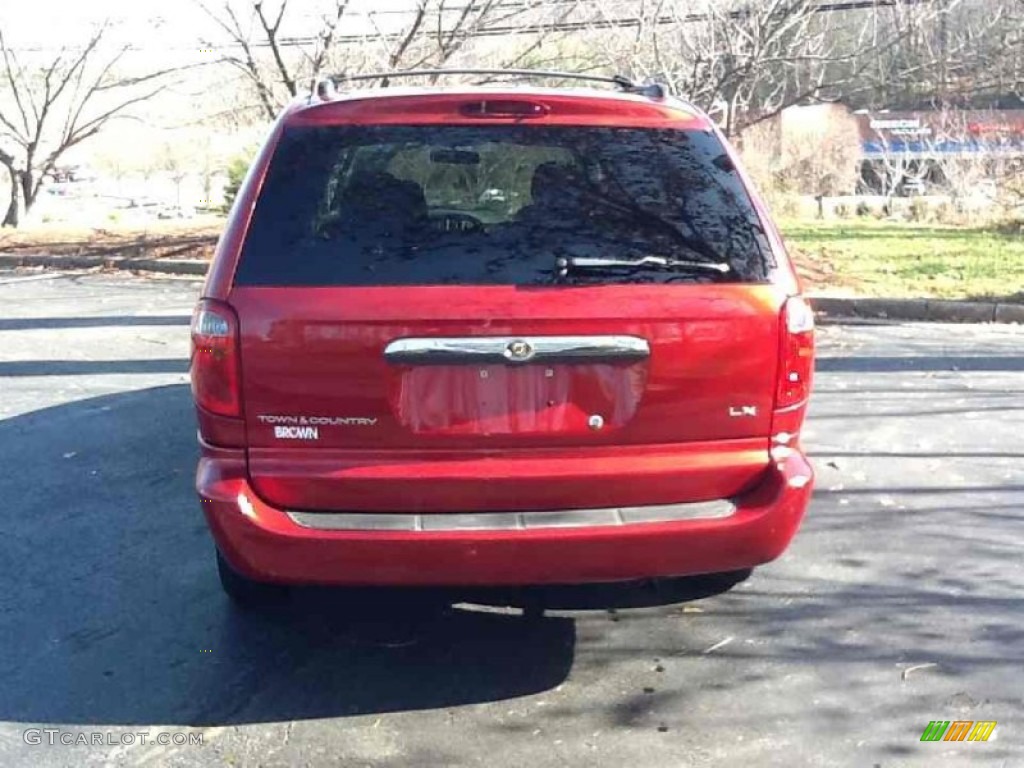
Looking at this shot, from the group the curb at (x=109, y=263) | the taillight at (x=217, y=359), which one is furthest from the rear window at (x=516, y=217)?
the curb at (x=109, y=263)

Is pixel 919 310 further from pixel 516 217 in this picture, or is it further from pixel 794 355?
pixel 516 217

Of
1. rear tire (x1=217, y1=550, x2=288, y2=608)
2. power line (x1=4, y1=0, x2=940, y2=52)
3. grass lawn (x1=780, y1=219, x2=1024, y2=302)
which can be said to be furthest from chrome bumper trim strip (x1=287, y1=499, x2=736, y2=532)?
power line (x1=4, y1=0, x2=940, y2=52)

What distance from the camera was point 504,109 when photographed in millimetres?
3631

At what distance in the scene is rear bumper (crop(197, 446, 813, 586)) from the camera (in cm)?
336

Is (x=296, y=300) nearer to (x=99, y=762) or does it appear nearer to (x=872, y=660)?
(x=99, y=762)

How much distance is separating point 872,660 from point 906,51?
53.9ft

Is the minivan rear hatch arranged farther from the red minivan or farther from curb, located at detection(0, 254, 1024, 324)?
curb, located at detection(0, 254, 1024, 324)

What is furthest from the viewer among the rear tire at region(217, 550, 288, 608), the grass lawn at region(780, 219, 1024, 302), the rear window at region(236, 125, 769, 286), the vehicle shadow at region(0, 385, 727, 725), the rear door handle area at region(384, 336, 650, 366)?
the grass lawn at region(780, 219, 1024, 302)

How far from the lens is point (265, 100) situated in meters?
14.9

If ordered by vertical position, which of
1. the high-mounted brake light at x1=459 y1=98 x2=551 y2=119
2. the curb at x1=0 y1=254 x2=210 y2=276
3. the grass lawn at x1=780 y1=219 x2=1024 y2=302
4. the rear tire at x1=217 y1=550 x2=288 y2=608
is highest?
the high-mounted brake light at x1=459 y1=98 x2=551 y2=119

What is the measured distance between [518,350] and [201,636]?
1.61 m

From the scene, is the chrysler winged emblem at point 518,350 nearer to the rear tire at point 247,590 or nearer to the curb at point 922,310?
the rear tire at point 247,590

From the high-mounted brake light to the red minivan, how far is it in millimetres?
92

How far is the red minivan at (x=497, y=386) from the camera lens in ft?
10.9
